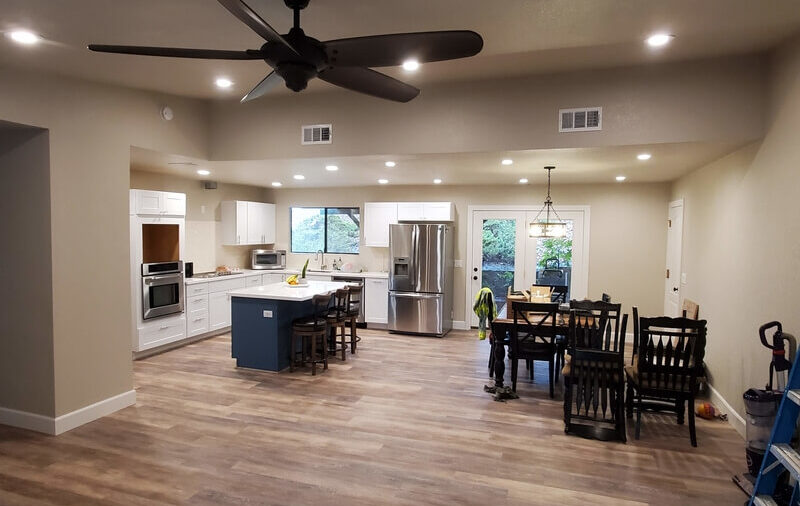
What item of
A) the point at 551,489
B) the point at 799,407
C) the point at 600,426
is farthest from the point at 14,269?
the point at 799,407

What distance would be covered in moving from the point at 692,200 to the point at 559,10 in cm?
394

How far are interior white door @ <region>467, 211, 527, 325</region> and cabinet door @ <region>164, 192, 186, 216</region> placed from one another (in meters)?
4.37

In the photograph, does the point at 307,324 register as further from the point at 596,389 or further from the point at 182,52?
the point at 182,52

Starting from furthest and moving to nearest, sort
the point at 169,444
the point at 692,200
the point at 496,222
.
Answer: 1. the point at 496,222
2. the point at 692,200
3. the point at 169,444

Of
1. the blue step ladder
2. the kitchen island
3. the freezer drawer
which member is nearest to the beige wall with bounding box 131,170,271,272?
the kitchen island

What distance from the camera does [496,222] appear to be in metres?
7.70

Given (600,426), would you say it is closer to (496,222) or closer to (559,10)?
(559,10)

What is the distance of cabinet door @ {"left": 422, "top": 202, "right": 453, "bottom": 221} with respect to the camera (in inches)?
296

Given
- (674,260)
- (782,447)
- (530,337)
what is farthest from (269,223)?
(782,447)

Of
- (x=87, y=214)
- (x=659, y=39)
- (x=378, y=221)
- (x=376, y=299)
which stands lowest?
(x=376, y=299)

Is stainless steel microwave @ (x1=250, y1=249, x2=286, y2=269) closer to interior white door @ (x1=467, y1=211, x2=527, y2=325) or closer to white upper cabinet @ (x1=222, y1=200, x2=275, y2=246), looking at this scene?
white upper cabinet @ (x1=222, y1=200, x2=275, y2=246)

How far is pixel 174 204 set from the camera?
605cm

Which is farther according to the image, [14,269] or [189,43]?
[14,269]

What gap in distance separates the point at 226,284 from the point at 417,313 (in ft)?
9.62
